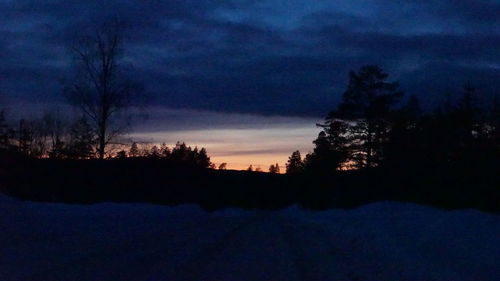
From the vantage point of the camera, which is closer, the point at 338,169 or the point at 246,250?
the point at 246,250

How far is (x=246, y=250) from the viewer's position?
17.0 metres

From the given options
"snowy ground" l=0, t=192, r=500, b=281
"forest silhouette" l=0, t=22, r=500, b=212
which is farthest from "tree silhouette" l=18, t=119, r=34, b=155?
"snowy ground" l=0, t=192, r=500, b=281

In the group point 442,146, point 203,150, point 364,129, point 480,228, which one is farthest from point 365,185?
point 203,150

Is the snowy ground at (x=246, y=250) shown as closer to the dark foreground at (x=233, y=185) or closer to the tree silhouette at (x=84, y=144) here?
the dark foreground at (x=233, y=185)

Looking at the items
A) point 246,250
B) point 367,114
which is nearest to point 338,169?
Answer: point 367,114

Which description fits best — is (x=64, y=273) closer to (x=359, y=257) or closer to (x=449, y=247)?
(x=359, y=257)

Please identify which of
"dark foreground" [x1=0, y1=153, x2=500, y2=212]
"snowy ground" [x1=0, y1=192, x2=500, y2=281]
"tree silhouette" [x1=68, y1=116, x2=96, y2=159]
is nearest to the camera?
"snowy ground" [x1=0, y1=192, x2=500, y2=281]

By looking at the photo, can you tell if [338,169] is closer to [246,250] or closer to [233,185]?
[233,185]

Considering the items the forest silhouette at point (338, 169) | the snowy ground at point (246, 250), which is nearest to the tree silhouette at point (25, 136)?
the forest silhouette at point (338, 169)

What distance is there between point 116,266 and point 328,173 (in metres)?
50.5

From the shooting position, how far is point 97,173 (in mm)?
52531

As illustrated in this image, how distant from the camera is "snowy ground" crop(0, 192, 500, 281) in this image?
12734 millimetres

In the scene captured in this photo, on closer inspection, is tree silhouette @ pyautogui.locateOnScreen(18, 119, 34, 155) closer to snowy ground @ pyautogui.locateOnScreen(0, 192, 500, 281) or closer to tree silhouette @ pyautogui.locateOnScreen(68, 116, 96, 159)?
tree silhouette @ pyautogui.locateOnScreen(68, 116, 96, 159)

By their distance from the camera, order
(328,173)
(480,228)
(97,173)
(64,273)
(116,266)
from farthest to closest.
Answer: (328,173)
(97,173)
(480,228)
(116,266)
(64,273)
